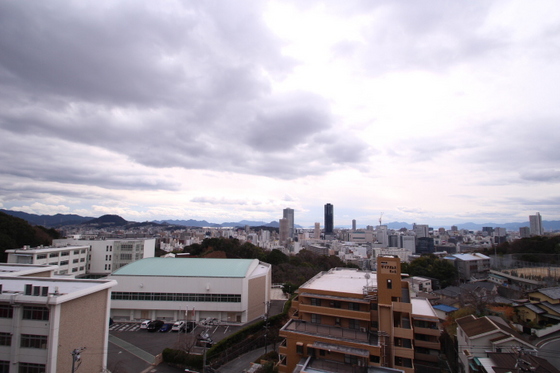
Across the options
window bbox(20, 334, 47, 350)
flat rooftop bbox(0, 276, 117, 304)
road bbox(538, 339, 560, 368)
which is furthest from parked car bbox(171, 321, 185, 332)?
road bbox(538, 339, 560, 368)

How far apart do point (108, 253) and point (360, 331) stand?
3791 centimetres

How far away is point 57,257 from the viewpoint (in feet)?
112

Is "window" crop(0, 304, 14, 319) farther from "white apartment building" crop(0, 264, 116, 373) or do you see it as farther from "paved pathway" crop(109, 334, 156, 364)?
"paved pathway" crop(109, 334, 156, 364)

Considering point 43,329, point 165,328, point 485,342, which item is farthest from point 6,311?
point 485,342

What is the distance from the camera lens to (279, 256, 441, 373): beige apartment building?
1413 centimetres

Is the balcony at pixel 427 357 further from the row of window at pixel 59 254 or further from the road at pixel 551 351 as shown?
the row of window at pixel 59 254

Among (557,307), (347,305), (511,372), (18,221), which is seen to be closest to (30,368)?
(347,305)

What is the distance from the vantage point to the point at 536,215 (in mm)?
168250

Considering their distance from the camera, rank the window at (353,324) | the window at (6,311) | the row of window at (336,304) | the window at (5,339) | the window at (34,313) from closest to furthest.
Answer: the window at (34,313) < the window at (5,339) < the window at (6,311) < the window at (353,324) < the row of window at (336,304)

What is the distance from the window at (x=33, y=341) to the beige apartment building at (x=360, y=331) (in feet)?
33.7

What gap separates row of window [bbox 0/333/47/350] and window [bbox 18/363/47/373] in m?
0.70

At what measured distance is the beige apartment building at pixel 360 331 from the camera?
14.1 meters

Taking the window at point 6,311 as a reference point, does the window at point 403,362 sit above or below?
below

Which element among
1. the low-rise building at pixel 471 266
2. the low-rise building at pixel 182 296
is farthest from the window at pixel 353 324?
the low-rise building at pixel 471 266
